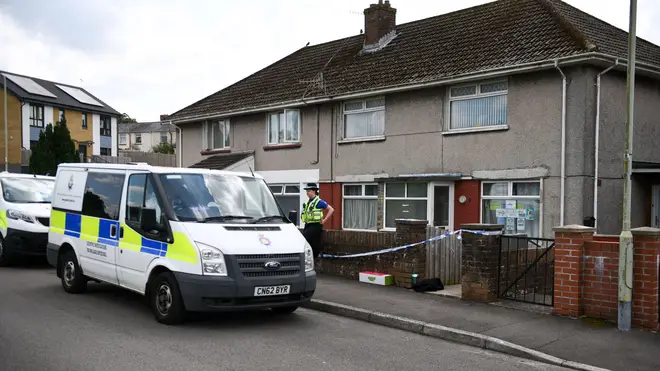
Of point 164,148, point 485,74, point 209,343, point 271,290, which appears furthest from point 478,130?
point 164,148

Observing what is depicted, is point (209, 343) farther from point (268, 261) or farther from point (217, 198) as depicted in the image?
point (217, 198)

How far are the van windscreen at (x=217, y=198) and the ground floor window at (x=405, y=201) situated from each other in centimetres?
731

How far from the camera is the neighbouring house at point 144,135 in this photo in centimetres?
7750

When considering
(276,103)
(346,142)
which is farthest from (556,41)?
(276,103)

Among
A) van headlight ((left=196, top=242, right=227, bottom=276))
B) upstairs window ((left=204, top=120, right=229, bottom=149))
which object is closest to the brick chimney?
upstairs window ((left=204, top=120, right=229, bottom=149))

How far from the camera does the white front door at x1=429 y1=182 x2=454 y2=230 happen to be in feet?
49.5

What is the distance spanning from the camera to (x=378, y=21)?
19438 mm

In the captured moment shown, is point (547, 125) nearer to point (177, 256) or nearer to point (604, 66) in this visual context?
point (604, 66)

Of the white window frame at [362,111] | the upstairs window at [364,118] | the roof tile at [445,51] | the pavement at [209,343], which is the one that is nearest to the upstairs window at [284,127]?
the roof tile at [445,51]

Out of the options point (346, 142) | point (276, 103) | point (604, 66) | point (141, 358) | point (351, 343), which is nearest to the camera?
point (141, 358)

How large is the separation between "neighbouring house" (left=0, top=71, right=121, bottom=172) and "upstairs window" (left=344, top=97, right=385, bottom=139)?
104ft

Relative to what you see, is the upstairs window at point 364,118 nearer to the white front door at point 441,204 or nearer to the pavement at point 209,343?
the white front door at point 441,204

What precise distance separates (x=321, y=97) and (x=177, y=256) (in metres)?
11.2

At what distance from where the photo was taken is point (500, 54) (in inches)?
563
